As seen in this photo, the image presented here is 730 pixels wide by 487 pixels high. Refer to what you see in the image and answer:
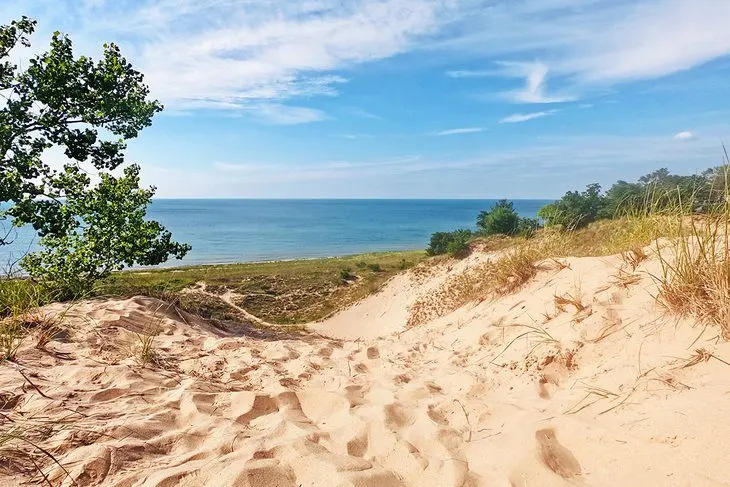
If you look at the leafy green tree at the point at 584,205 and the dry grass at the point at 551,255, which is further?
the leafy green tree at the point at 584,205

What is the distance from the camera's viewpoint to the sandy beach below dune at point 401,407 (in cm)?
235

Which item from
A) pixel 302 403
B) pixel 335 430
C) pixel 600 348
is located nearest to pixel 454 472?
pixel 335 430

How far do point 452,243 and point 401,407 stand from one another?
16926mm

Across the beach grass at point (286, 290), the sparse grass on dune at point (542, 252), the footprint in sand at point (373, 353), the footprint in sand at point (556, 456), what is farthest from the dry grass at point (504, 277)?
the beach grass at point (286, 290)

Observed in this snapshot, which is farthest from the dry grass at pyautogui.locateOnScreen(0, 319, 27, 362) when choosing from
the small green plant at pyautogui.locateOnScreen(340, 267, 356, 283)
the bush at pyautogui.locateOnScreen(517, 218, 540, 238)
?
the small green plant at pyautogui.locateOnScreen(340, 267, 356, 283)

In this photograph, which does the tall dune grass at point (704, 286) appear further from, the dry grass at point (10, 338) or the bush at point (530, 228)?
the bush at point (530, 228)

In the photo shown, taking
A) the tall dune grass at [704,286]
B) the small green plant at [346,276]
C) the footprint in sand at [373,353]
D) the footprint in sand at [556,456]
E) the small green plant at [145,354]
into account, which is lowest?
the small green plant at [346,276]

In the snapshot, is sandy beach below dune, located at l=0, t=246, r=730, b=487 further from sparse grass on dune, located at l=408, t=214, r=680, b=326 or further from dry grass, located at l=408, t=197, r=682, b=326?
sparse grass on dune, located at l=408, t=214, r=680, b=326

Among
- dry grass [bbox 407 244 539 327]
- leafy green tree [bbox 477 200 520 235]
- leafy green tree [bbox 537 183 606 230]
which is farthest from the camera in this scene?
leafy green tree [bbox 477 200 520 235]

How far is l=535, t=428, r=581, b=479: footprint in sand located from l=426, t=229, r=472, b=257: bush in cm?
1674

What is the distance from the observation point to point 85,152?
9.27 meters

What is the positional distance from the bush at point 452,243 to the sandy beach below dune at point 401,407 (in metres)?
14.2

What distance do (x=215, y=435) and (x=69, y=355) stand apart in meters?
2.30

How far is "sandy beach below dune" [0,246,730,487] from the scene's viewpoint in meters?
2.35
